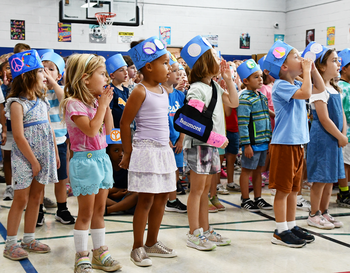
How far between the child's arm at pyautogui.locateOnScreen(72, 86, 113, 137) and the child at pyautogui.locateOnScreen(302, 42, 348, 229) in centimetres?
184

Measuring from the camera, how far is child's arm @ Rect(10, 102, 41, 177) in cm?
249

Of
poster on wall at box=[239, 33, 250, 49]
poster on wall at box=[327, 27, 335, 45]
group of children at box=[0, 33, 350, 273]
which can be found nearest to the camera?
group of children at box=[0, 33, 350, 273]

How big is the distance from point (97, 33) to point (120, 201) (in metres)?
6.63

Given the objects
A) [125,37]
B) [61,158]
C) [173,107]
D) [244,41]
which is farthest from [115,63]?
[244,41]

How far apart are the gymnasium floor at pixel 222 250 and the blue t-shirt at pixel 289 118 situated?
78cm

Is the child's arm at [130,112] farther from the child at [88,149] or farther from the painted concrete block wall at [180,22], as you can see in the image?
the painted concrete block wall at [180,22]

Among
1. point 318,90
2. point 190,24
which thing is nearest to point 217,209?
point 318,90

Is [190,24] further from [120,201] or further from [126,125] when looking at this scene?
[126,125]

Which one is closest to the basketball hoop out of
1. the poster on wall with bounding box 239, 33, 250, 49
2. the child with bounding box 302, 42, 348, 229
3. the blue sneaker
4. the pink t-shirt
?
the poster on wall with bounding box 239, 33, 250, 49

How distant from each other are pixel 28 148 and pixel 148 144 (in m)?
0.77

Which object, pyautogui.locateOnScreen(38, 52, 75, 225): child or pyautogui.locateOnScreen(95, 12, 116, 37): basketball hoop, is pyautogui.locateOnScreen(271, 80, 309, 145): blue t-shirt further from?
pyautogui.locateOnScreen(95, 12, 116, 37): basketball hoop

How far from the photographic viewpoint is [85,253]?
7.55 ft

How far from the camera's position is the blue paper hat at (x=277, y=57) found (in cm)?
290

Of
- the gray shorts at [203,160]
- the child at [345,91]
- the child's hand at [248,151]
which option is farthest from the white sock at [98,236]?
the child at [345,91]
